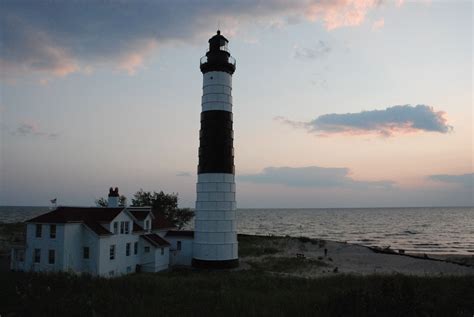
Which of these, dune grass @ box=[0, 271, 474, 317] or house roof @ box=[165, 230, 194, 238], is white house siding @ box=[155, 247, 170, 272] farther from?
dune grass @ box=[0, 271, 474, 317]

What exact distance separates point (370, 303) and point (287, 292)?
161 inches

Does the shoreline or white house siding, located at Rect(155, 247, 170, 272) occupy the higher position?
white house siding, located at Rect(155, 247, 170, 272)

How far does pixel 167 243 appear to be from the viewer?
3241 centimetres

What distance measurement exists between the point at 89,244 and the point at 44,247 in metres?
2.93

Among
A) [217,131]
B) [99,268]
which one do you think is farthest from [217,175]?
[99,268]

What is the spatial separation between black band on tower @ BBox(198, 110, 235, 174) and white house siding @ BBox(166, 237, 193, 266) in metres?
6.85

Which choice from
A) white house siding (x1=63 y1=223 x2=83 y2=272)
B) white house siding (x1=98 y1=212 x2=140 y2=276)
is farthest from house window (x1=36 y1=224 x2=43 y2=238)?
white house siding (x1=98 y1=212 x2=140 y2=276)

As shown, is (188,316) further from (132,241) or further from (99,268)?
(132,241)

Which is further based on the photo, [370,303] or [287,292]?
[287,292]

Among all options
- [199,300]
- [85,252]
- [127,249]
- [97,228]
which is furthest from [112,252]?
[199,300]

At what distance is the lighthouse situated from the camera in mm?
29719

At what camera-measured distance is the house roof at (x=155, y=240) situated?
100ft

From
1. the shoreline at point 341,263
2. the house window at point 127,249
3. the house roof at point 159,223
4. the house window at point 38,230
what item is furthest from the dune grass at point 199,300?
the house roof at point 159,223

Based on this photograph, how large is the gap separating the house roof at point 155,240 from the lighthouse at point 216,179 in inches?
114
